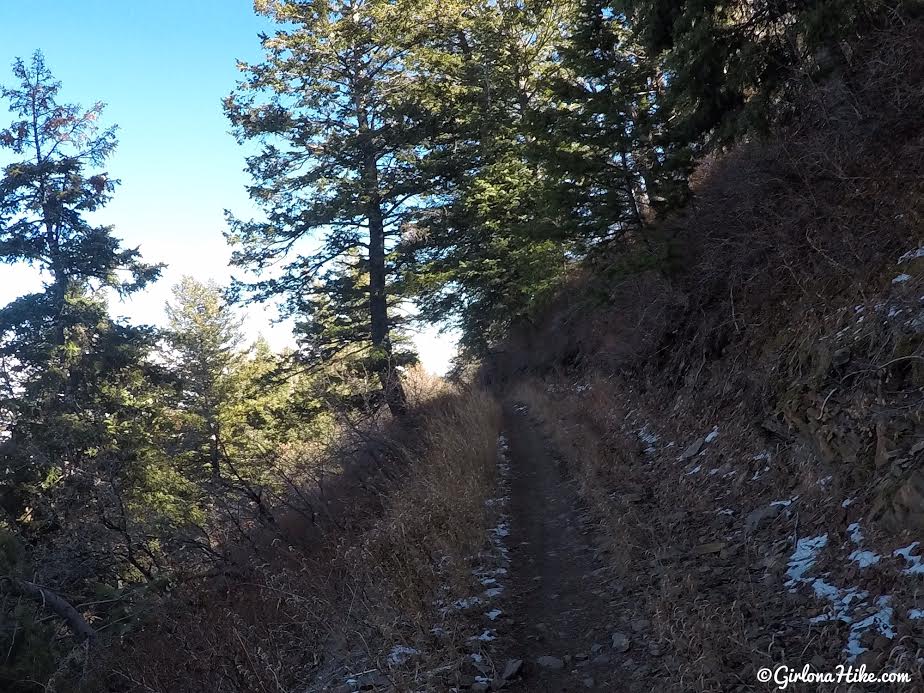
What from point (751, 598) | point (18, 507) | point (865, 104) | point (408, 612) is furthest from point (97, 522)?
point (865, 104)

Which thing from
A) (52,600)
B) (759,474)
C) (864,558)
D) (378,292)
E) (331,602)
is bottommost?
(864,558)

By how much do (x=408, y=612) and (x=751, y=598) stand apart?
3.14 metres

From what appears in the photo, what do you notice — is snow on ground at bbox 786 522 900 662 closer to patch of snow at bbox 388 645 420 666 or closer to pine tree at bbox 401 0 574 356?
patch of snow at bbox 388 645 420 666

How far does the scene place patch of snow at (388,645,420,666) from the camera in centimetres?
481

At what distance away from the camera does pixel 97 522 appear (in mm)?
11805

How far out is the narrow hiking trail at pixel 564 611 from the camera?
14.5ft

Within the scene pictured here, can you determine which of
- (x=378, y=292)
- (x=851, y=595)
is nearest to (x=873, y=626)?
(x=851, y=595)

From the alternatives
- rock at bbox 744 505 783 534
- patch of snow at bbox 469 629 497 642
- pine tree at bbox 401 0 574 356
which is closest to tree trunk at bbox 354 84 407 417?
pine tree at bbox 401 0 574 356

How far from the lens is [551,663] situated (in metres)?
4.64

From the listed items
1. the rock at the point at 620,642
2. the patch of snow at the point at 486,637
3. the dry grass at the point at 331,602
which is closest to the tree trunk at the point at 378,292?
the dry grass at the point at 331,602

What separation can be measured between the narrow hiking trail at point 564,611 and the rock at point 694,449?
1.67 meters

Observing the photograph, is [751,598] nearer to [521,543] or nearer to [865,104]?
[521,543]

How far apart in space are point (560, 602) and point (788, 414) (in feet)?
10.3

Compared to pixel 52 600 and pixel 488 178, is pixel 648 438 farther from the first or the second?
pixel 488 178
